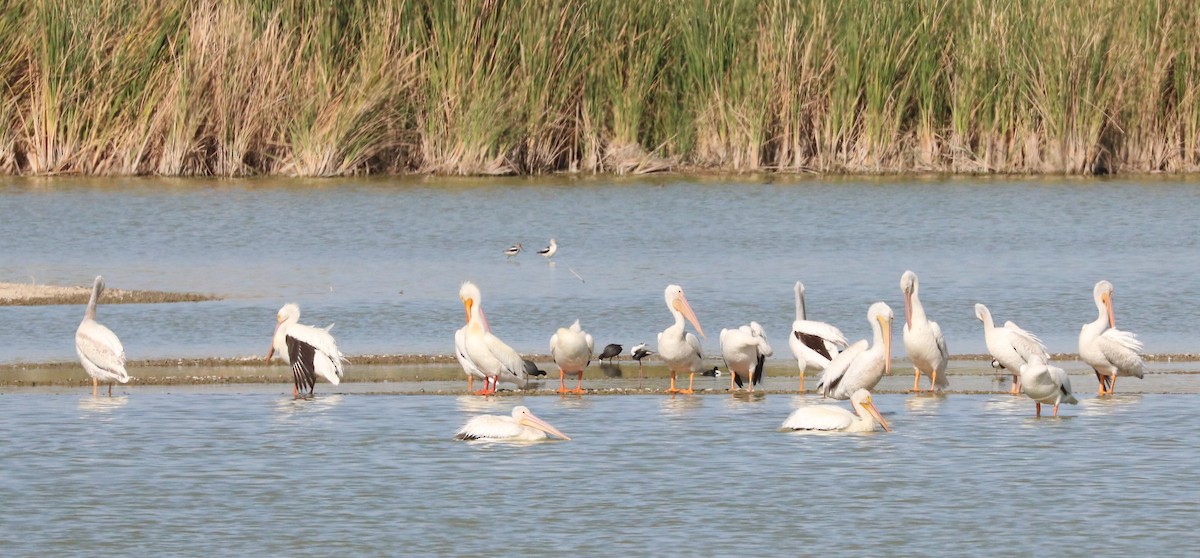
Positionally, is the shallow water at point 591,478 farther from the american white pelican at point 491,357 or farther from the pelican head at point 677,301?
the pelican head at point 677,301

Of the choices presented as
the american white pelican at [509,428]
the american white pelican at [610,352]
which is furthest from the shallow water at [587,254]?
the american white pelican at [509,428]

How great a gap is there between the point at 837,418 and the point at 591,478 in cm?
167

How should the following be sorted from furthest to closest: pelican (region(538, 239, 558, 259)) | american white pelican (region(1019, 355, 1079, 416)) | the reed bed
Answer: the reed bed → pelican (region(538, 239, 558, 259)) → american white pelican (region(1019, 355, 1079, 416))

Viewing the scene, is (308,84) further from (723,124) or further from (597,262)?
(597,262)

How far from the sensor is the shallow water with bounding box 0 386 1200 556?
8133mm

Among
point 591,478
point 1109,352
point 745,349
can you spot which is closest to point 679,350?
point 745,349

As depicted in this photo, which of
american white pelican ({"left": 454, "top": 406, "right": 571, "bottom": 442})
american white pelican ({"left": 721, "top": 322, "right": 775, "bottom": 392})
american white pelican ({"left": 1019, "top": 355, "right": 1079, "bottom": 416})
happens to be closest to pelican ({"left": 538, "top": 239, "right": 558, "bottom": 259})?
american white pelican ({"left": 721, "top": 322, "right": 775, "bottom": 392})

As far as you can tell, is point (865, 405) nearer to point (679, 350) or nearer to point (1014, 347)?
point (1014, 347)

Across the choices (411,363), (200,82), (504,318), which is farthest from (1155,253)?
(200,82)

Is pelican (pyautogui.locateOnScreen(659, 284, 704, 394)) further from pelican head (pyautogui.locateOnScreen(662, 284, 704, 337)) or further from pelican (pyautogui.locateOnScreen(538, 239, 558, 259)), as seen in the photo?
pelican (pyautogui.locateOnScreen(538, 239, 558, 259))

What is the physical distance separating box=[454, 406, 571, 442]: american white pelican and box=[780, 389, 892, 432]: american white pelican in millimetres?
1211

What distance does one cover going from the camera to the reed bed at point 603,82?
26750mm

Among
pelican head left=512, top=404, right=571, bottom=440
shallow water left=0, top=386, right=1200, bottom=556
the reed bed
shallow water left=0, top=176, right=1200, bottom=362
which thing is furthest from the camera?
the reed bed

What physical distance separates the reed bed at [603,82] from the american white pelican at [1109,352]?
14782 mm
